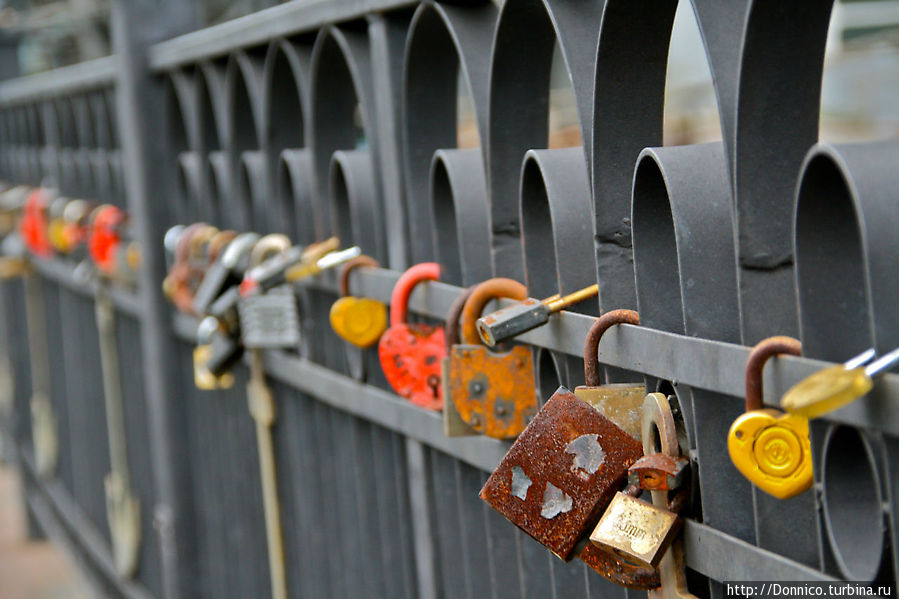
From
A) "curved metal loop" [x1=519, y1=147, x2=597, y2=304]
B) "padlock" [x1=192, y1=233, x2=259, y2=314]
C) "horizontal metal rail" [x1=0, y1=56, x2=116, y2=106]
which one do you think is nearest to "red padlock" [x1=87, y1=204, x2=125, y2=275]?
"horizontal metal rail" [x1=0, y1=56, x2=116, y2=106]

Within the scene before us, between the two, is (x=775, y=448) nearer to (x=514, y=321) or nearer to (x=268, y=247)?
(x=514, y=321)

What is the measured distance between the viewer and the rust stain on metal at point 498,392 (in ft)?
5.42

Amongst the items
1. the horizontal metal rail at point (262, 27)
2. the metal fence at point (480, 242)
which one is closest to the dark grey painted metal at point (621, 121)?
the metal fence at point (480, 242)

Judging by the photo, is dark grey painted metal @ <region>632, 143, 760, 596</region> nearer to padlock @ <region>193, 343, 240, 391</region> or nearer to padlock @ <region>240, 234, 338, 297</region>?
padlock @ <region>240, 234, 338, 297</region>

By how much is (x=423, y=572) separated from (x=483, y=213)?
63 cm

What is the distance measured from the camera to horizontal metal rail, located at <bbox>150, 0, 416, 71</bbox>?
2.08 m

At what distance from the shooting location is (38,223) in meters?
5.35

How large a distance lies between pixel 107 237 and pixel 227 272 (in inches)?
56.6

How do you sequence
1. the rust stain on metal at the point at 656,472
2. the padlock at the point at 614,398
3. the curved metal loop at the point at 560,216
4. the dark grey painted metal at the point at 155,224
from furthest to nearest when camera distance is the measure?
the dark grey painted metal at the point at 155,224
the curved metal loop at the point at 560,216
the padlock at the point at 614,398
the rust stain on metal at the point at 656,472

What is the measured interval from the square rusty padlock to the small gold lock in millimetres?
37

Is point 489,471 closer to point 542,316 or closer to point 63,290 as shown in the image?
point 542,316

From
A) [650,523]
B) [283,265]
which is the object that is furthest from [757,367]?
[283,265]

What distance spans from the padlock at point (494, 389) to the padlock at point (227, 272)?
116cm

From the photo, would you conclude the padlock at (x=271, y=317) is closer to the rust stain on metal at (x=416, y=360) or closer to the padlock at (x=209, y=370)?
the padlock at (x=209, y=370)
